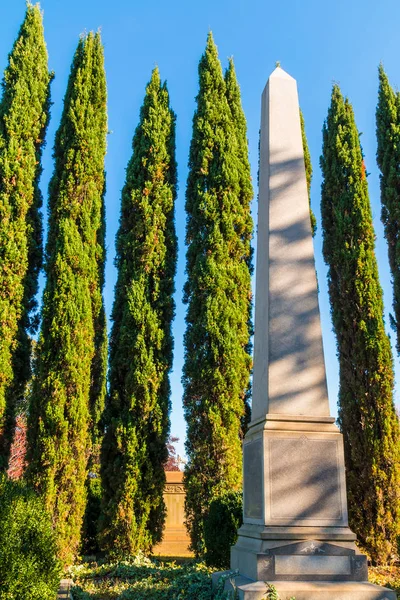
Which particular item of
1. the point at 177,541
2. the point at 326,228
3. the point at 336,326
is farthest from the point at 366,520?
the point at 326,228

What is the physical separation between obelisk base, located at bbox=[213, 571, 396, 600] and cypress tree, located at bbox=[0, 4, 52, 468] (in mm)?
7179

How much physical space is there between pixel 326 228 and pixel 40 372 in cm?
740

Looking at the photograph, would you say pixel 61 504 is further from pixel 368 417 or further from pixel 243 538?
pixel 368 417

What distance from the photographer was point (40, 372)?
1059cm

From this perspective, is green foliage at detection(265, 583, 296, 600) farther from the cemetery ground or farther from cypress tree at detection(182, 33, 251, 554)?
cypress tree at detection(182, 33, 251, 554)

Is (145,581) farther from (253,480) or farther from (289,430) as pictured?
(289,430)

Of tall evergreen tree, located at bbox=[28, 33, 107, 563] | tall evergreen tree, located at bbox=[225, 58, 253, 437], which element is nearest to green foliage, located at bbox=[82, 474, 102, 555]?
tall evergreen tree, located at bbox=[28, 33, 107, 563]

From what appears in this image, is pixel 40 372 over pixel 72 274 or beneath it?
beneath

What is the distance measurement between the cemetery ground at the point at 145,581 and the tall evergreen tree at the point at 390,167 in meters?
6.70

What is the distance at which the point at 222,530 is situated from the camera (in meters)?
7.39

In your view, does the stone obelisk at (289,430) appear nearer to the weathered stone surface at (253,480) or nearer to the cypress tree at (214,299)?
the weathered stone surface at (253,480)

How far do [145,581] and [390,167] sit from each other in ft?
36.1

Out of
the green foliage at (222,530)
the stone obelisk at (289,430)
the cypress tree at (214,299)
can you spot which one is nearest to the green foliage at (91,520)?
the cypress tree at (214,299)

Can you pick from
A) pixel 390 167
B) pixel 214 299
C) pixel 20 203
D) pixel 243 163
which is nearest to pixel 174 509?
pixel 214 299
